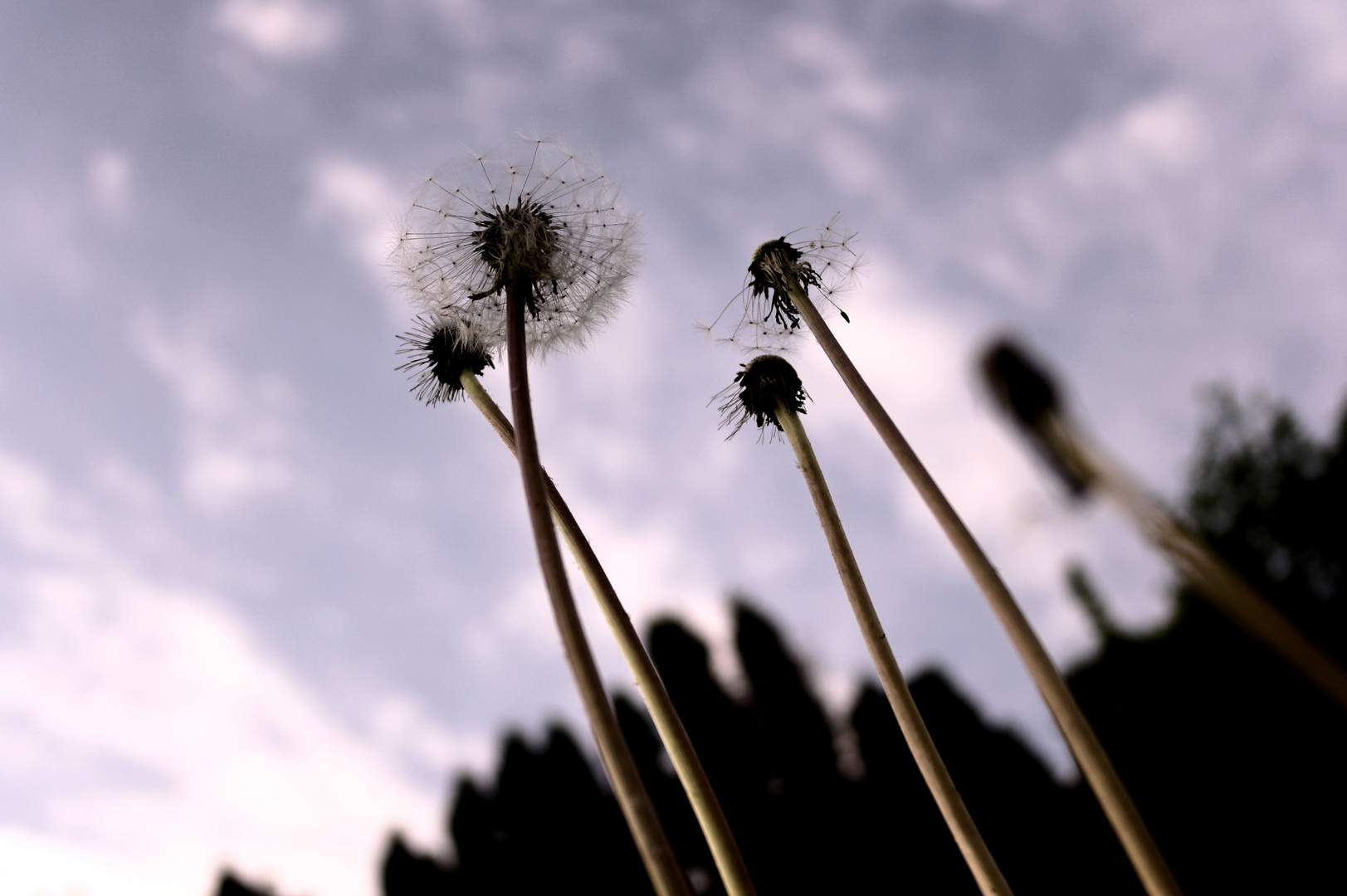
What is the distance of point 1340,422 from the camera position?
3784cm

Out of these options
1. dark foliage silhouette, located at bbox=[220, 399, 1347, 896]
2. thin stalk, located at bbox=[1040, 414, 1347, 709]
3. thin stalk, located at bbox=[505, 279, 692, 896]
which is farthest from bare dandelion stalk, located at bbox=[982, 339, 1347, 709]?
dark foliage silhouette, located at bbox=[220, 399, 1347, 896]

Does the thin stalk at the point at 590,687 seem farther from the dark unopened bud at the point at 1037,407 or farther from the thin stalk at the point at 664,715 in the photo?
the dark unopened bud at the point at 1037,407

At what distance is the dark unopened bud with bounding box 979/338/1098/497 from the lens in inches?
55.5

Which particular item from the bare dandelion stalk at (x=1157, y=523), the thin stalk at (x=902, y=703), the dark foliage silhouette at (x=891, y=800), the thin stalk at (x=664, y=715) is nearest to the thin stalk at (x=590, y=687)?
the thin stalk at (x=664, y=715)

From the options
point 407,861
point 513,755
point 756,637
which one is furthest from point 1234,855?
point 407,861

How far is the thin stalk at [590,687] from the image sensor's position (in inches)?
62.9

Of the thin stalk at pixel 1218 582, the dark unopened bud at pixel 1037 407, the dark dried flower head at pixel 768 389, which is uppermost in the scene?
the dark dried flower head at pixel 768 389

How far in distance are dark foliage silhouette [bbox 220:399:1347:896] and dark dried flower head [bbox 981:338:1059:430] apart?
48.7ft

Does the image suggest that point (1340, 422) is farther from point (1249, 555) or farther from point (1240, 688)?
point (1240, 688)

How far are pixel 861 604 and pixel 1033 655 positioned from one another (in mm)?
718

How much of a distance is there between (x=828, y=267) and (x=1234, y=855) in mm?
19318

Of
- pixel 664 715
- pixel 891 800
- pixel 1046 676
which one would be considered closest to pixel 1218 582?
pixel 1046 676

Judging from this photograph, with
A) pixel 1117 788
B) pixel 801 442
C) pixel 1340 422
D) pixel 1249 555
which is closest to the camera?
pixel 1117 788

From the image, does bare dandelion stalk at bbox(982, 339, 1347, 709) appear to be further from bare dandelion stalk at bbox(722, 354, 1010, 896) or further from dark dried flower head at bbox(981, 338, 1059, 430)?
bare dandelion stalk at bbox(722, 354, 1010, 896)
